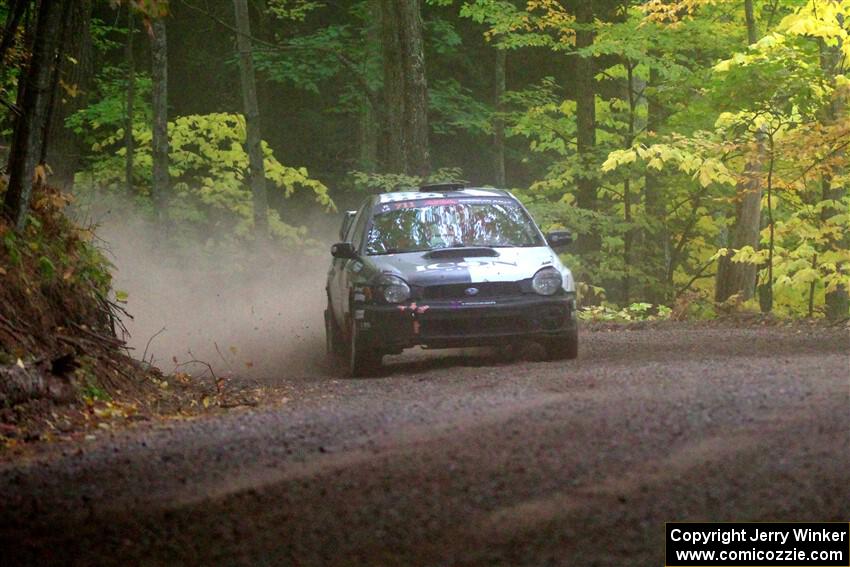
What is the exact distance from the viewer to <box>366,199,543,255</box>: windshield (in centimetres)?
1373

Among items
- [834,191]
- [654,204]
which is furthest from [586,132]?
[834,191]

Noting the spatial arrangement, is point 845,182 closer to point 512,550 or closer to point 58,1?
point 58,1

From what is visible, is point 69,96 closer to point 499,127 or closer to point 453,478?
point 453,478

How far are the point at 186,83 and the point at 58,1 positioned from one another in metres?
26.0

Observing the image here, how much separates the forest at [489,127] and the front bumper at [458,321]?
2.87 meters

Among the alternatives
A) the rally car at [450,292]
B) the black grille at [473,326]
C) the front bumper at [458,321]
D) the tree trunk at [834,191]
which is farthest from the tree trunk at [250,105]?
the black grille at [473,326]

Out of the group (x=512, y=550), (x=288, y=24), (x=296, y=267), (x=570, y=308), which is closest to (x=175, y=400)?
(x=570, y=308)

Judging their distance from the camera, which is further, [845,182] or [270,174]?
[270,174]

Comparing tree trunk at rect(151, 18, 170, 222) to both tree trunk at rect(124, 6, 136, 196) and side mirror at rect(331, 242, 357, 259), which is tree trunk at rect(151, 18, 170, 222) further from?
side mirror at rect(331, 242, 357, 259)

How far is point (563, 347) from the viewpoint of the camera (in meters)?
13.1

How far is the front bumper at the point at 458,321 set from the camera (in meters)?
12.5

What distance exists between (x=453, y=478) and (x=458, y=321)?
6098mm

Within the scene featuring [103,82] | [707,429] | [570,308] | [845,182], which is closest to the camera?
[707,429]

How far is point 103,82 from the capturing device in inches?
1362
